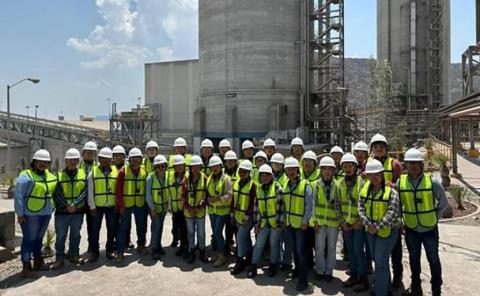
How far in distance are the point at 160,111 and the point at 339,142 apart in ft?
111

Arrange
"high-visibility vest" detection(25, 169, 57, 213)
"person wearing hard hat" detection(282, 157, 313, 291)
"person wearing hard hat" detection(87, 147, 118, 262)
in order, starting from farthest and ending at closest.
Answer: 1. "person wearing hard hat" detection(87, 147, 118, 262)
2. "high-visibility vest" detection(25, 169, 57, 213)
3. "person wearing hard hat" detection(282, 157, 313, 291)

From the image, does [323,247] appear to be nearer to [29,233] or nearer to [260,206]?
[260,206]

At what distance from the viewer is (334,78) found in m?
33.2

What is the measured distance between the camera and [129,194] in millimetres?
8172

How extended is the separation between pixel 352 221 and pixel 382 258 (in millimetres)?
735

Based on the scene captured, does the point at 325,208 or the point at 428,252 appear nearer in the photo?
the point at 428,252

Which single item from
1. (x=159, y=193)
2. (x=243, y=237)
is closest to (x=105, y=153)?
(x=159, y=193)

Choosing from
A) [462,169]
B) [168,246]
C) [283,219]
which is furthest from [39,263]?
[462,169]

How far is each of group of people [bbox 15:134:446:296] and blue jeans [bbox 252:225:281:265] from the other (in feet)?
0.06

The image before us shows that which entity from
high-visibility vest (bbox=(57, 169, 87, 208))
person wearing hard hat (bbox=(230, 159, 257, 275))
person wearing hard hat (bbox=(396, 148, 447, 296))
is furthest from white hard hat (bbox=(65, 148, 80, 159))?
person wearing hard hat (bbox=(396, 148, 447, 296))

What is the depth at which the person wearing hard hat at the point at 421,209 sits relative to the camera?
19.0ft

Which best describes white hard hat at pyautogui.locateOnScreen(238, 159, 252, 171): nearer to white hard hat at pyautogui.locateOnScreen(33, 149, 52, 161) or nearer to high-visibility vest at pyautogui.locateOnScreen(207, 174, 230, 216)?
high-visibility vest at pyautogui.locateOnScreen(207, 174, 230, 216)

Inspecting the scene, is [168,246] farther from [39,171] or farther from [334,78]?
[334,78]

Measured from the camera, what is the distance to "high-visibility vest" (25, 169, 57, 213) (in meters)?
7.20
